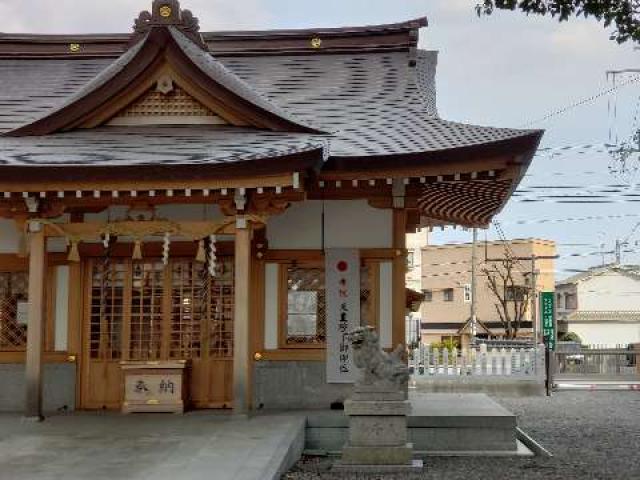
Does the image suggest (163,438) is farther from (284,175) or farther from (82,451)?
(284,175)

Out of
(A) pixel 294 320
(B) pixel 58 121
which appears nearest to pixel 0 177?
(B) pixel 58 121

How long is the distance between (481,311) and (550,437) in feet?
140

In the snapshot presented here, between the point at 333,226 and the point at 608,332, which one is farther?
the point at 608,332

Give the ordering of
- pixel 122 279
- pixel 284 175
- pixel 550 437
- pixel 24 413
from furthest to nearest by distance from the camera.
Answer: pixel 550 437 → pixel 122 279 → pixel 24 413 → pixel 284 175

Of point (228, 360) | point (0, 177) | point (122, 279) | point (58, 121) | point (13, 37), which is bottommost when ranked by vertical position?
point (228, 360)

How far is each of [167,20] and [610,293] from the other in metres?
52.1

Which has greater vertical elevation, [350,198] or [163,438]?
[350,198]

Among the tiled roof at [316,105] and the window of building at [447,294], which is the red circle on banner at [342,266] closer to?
the tiled roof at [316,105]

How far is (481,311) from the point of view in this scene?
186ft

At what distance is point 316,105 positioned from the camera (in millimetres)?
15672

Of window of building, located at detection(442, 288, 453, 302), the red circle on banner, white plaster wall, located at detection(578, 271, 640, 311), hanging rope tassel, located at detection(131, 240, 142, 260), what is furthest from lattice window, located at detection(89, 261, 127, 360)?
white plaster wall, located at detection(578, 271, 640, 311)

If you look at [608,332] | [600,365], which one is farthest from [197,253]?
[608,332]

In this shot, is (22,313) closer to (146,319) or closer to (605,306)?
(146,319)

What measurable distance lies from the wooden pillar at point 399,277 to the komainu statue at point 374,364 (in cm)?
217
